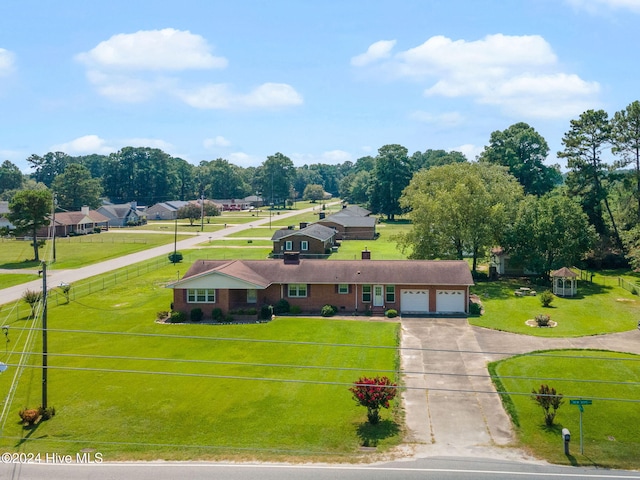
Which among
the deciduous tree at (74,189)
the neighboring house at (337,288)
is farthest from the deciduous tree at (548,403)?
the deciduous tree at (74,189)

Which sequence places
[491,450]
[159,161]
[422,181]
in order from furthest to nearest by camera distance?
[159,161]
[422,181]
[491,450]

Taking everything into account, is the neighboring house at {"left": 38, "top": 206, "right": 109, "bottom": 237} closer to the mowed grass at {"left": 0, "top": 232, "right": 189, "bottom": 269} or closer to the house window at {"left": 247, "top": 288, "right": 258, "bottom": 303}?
the mowed grass at {"left": 0, "top": 232, "right": 189, "bottom": 269}

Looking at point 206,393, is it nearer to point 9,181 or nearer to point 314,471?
point 314,471

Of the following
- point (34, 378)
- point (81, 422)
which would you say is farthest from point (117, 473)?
point (34, 378)

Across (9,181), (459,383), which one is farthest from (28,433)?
(9,181)

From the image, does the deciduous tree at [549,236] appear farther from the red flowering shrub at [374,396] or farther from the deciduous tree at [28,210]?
the deciduous tree at [28,210]

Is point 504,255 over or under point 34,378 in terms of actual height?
over

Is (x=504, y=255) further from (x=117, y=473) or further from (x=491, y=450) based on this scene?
(x=117, y=473)
